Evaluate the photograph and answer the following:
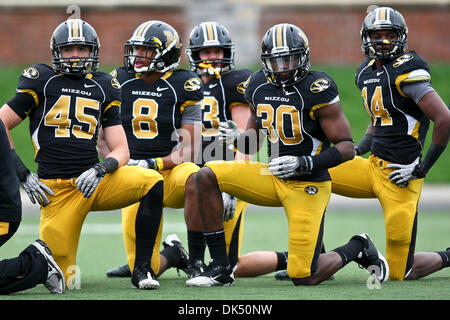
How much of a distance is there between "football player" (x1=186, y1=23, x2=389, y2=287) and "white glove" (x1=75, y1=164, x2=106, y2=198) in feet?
2.39

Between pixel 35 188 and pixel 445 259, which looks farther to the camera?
pixel 445 259

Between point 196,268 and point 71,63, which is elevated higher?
point 71,63

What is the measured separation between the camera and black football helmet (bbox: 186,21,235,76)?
23.0ft

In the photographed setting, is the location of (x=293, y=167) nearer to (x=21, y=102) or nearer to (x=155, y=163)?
(x=155, y=163)

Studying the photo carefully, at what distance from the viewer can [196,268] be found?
619 cm

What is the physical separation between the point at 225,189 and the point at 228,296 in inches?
33.7

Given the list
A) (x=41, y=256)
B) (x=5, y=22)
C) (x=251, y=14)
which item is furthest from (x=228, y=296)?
(x=5, y=22)

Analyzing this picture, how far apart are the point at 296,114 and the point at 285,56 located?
1.35 ft

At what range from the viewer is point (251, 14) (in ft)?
55.8

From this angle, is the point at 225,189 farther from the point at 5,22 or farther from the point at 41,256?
the point at 5,22

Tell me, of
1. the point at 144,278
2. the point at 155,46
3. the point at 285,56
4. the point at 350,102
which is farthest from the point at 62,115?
the point at 350,102

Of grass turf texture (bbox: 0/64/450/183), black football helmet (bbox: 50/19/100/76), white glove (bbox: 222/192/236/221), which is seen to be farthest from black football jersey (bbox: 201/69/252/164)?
grass turf texture (bbox: 0/64/450/183)

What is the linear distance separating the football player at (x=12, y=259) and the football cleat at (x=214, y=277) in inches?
39.1

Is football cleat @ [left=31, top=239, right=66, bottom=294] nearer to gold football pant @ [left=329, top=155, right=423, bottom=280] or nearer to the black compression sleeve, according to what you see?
gold football pant @ [left=329, top=155, right=423, bottom=280]
